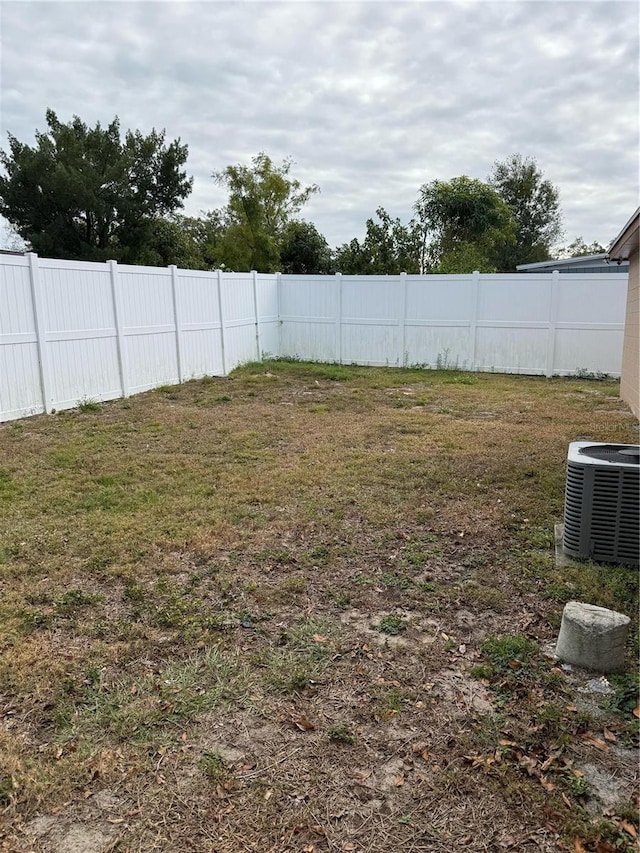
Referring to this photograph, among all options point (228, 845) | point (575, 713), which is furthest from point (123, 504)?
point (575, 713)

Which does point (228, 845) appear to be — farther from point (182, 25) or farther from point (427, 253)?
point (427, 253)

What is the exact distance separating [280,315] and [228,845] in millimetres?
12152

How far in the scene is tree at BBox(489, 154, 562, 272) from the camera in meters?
27.9

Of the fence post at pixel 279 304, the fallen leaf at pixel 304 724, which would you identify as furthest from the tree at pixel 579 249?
the fallen leaf at pixel 304 724

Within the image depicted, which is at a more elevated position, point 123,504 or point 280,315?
point 280,315

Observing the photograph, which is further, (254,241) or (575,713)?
(254,241)

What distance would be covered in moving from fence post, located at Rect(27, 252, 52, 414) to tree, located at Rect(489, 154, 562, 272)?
24.8 m

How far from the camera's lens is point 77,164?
1959 centimetres

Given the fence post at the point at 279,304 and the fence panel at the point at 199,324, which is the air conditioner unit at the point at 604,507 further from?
the fence post at the point at 279,304

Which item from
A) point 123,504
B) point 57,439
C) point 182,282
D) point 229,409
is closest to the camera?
point 123,504

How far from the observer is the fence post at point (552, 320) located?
1058 cm

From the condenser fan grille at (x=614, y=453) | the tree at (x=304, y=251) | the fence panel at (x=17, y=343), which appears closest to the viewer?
the condenser fan grille at (x=614, y=453)

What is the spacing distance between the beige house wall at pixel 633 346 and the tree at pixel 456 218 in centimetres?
1035

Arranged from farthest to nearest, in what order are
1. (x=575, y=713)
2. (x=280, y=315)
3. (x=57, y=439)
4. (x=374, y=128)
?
(x=374, y=128)
(x=280, y=315)
(x=57, y=439)
(x=575, y=713)
